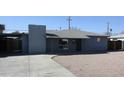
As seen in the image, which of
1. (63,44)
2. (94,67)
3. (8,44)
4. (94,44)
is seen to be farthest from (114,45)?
(94,67)

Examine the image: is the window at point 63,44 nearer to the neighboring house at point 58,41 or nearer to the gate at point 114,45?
the neighboring house at point 58,41

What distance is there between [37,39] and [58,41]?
3.86 m

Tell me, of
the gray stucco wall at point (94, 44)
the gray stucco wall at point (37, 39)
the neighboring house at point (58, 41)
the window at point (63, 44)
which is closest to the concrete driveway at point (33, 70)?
the gray stucco wall at point (37, 39)

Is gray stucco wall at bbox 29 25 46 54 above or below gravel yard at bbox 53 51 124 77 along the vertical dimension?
above

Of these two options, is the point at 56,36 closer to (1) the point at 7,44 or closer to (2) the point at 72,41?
(2) the point at 72,41

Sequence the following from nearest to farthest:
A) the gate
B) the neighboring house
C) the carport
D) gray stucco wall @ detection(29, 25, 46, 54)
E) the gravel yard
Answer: the gravel yard
gray stucco wall @ detection(29, 25, 46, 54)
the neighboring house
the carport
the gate

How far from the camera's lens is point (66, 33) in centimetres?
3269

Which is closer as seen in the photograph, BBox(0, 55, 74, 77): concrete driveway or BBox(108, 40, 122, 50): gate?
A: BBox(0, 55, 74, 77): concrete driveway

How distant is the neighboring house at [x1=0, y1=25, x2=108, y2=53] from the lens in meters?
27.5

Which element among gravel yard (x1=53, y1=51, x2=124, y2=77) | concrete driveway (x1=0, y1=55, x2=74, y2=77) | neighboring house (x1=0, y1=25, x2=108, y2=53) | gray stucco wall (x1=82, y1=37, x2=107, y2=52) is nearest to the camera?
concrete driveway (x1=0, y1=55, x2=74, y2=77)

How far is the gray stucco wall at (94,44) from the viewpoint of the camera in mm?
33119

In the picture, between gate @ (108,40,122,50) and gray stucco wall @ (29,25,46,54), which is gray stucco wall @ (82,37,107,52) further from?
gray stucco wall @ (29,25,46,54)

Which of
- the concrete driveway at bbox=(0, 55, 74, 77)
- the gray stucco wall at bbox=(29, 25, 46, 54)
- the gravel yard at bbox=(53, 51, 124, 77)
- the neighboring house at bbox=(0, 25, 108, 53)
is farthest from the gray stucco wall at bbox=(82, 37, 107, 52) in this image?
the concrete driveway at bbox=(0, 55, 74, 77)
